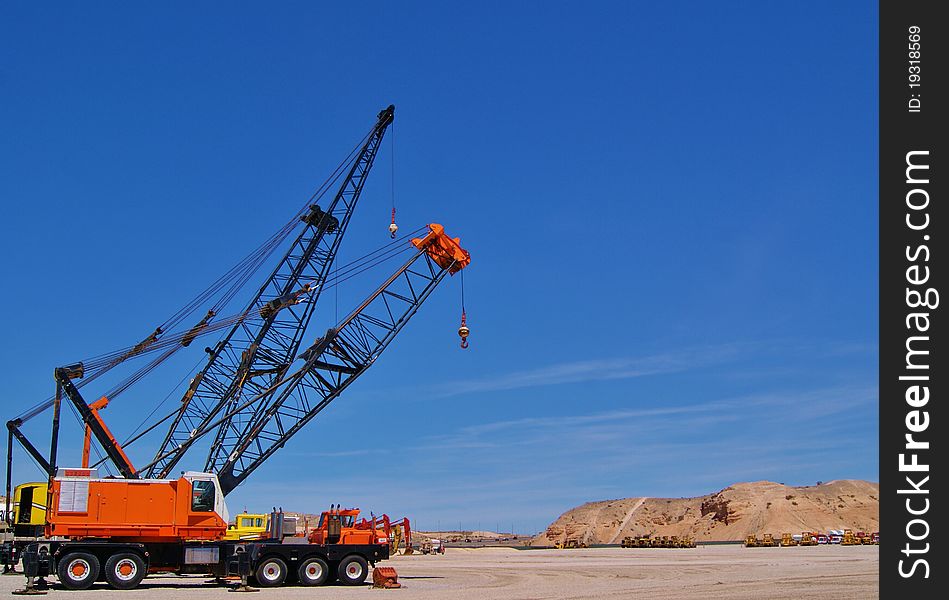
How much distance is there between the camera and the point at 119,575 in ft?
91.9

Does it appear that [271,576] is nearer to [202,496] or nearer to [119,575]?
[202,496]

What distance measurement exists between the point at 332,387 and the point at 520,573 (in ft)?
49.9

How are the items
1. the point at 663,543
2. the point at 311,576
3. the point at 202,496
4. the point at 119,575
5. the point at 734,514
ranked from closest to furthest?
the point at 119,575, the point at 311,576, the point at 202,496, the point at 663,543, the point at 734,514

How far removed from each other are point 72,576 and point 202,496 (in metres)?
4.39

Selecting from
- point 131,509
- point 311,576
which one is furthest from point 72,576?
point 311,576

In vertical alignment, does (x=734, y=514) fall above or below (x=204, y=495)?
below

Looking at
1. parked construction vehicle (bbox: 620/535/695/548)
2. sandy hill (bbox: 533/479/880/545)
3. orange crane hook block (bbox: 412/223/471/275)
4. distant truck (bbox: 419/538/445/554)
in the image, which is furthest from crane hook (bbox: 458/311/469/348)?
sandy hill (bbox: 533/479/880/545)

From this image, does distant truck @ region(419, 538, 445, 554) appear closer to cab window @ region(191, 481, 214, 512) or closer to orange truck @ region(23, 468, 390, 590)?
orange truck @ region(23, 468, 390, 590)

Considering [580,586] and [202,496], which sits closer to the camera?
[580,586]

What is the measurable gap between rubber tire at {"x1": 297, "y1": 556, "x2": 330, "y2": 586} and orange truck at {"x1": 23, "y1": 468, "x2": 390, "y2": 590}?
3 cm

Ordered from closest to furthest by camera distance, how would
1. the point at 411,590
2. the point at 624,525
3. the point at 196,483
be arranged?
the point at 411,590 < the point at 196,483 < the point at 624,525
